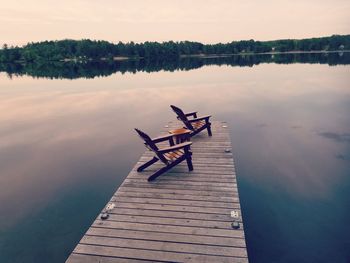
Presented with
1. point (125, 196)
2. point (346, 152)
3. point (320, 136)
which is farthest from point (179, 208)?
point (320, 136)

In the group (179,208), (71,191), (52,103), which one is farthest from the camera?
(52,103)

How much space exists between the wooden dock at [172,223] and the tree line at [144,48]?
387 feet

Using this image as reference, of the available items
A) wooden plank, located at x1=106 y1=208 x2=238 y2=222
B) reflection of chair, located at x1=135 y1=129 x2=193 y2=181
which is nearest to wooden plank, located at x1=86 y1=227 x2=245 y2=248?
wooden plank, located at x1=106 y1=208 x2=238 y2=222

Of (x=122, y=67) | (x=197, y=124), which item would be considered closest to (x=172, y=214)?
(x=197, y=124)

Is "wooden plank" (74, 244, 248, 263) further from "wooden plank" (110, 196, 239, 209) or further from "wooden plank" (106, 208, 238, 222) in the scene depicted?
"wooden plank" (110, 196, 239, 209)

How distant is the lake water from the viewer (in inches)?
253

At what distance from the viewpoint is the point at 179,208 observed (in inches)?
237

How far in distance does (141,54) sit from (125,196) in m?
122

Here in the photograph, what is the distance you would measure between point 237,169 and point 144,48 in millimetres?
118403

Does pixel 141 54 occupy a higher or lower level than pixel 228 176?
higher

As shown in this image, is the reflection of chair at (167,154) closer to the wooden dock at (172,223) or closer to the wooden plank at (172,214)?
the wooden dock at (172,223)

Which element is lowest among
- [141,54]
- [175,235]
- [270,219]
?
[270,219]

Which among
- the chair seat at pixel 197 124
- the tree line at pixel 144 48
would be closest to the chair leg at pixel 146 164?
the chair seat at pixel 197 124

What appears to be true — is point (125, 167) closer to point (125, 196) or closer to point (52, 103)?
point (125, 196)
